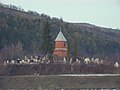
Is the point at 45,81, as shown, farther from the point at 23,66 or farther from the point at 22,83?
the point at 23,66

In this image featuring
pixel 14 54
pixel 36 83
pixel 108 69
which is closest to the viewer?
pixel 36 83

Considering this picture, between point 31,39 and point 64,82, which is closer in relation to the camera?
point 64,82

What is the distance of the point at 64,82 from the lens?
3675 cm

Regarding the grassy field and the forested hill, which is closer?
the grassy field

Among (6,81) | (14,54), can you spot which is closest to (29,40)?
(14,54)

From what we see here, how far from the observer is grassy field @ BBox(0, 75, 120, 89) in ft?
119

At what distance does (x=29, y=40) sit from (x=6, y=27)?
5533 millimetres

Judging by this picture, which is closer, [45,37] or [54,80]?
[54,80]

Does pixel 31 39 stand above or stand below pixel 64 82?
above

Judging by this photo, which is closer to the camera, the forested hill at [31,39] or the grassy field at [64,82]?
the grassy field at [64,82]

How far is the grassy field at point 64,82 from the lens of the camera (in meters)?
36.2

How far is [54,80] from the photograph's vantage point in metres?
36.9

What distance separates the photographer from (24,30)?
86.3 metres

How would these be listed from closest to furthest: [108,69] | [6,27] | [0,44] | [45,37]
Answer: [108,69]
[45,37]
[0,44]
[6,27]
